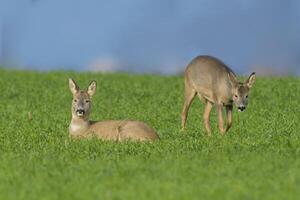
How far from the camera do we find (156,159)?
14.3 m

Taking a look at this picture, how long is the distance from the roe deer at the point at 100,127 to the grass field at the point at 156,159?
A: 43 centimetres

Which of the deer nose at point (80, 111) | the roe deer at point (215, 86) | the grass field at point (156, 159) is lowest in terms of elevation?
the grass field at point (156, 159)

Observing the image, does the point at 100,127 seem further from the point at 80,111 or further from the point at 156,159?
the point at 156,159

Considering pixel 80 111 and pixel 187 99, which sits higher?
pixel 187 99

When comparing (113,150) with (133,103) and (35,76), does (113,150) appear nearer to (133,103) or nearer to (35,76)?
(133,103)

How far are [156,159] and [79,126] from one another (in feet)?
14.0

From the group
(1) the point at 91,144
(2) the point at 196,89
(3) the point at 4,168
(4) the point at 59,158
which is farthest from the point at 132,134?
(2) the point at 196,89

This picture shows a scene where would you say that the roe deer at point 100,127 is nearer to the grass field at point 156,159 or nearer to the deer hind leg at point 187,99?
the grass field at point 156,159

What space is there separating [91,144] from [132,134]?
949mm

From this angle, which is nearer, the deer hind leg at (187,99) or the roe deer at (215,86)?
the roe deer at (215,86)

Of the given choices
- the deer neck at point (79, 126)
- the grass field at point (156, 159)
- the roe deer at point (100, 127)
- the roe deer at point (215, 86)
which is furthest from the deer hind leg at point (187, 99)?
the deer neck at point (79, 126)

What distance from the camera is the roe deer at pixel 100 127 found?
675 inches

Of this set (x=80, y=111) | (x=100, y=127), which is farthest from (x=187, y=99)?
(x=100, y=127)

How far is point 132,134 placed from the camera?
56.2 feet
